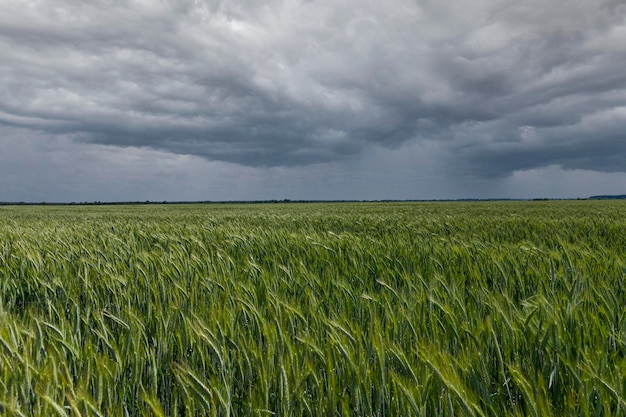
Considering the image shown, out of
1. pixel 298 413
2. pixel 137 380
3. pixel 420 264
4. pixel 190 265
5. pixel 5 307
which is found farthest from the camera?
pixel 420 264

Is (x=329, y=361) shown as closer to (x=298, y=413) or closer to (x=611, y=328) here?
(x=298, y=413)

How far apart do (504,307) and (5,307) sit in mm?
3527

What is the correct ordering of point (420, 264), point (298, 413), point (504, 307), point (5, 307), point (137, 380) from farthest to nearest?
point (420, 264) < point (5, 307) < point (504, 307) < point (137, 380) < point (298, 413)

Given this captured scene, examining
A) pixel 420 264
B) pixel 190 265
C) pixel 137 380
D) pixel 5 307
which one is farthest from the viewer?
pixel 420 264

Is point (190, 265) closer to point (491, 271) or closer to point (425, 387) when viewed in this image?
point (491, 271)

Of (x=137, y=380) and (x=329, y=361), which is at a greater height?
(x=329, y=361)

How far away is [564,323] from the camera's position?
2025 millimetres

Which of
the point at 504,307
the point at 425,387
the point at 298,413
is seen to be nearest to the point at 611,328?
the point at 504,307

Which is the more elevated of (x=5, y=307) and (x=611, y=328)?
(x=611, y=328)

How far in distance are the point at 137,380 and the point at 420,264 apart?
9.51 feet

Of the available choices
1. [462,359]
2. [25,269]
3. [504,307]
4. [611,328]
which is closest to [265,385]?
[462,359]

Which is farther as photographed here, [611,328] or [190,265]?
[190,265]

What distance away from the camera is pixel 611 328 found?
1.98 m

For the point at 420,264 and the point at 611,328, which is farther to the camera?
the point at 420,264
